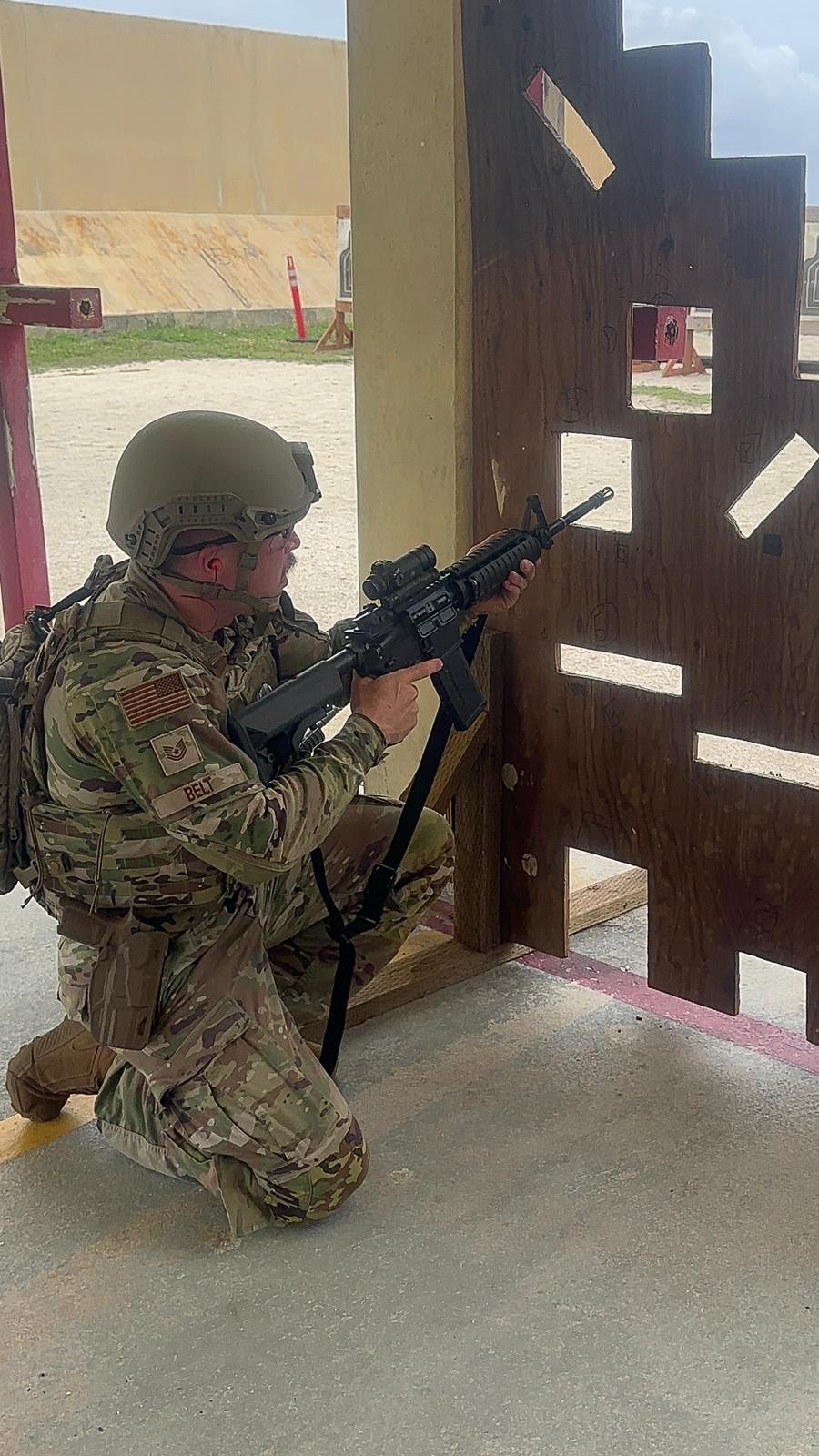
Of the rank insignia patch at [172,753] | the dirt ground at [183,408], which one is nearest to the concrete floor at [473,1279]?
the rank insignia patch at [172,753]

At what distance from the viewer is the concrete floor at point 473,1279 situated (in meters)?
1.83

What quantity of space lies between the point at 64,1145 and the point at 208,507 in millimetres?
1180

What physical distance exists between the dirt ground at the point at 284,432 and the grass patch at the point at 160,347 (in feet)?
1.64

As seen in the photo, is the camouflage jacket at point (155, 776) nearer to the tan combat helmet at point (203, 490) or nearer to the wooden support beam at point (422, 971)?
the tan combat helmet at point (203, 490)

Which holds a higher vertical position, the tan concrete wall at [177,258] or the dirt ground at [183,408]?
the tan concrete wall at [177,258]

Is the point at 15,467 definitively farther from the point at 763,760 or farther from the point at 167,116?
the point at 167,116

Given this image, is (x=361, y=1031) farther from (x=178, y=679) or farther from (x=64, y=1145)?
(x=178, y=679)

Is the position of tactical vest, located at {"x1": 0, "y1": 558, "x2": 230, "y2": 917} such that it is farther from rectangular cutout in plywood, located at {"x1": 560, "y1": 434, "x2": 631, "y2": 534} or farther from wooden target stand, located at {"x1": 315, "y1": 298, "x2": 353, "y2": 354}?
wooden target stand, located at {"x1": 315, "y1": 298, "x2": 353, "y2": 354}

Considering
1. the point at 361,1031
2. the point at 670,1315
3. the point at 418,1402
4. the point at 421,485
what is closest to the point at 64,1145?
the point at 361,1031

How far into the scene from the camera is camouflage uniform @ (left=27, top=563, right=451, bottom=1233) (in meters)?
2.07

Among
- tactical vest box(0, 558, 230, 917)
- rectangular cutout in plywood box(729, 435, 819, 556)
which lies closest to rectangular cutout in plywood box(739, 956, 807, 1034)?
tactical vest box(0, 558, 230, 917)

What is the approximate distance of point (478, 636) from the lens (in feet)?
8.64

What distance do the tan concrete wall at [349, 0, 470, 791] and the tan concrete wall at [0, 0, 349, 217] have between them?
52.0 feet

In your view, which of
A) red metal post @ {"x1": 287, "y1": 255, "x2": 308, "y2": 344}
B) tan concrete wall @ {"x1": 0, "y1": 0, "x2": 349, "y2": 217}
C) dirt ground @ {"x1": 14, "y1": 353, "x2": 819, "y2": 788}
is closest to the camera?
dirt ground @ {"x1": 14, "y1": 353, "x2": 819, "y2": 788}
